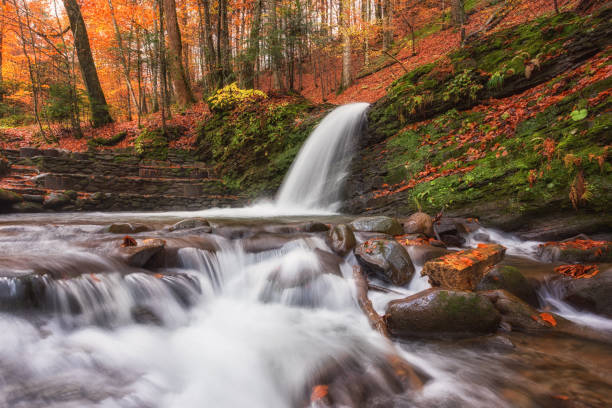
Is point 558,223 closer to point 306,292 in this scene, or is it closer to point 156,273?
point 306,292

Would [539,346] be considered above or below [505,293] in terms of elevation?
below

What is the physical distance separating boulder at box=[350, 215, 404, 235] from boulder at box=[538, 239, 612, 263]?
6.67 ft

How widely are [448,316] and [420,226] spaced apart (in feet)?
8.32

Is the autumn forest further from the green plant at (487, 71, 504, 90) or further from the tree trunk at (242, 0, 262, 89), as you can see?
the tree trunk at (242, 0, 262, 89)

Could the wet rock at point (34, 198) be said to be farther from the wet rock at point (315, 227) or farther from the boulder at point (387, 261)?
the boulder at point (387, 261)

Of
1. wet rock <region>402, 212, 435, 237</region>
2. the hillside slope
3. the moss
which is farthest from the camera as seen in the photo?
the moss

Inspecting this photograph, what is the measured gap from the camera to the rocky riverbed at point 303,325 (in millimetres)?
1969

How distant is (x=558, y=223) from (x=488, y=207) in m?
1.03

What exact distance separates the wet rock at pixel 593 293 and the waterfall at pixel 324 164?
5702mm

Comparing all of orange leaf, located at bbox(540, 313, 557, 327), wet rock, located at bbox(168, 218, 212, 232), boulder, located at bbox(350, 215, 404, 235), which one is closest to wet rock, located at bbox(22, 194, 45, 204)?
wet rock, located at bbox(168, 218, 212, 232)

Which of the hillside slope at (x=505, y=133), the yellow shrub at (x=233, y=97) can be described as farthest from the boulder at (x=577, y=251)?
the yellow shrub at (x=233, y=97)

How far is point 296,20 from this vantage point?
1494 centimetres

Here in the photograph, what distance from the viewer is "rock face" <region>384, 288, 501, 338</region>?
8.31 feet

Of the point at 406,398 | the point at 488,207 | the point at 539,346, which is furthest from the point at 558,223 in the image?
the point at 406,398
